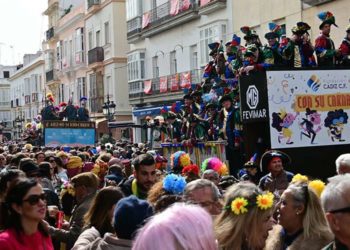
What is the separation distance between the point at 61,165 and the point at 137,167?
5.24 metres

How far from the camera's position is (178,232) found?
8.86ft

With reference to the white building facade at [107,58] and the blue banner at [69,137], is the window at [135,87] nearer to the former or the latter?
the white building facade at [107,58]

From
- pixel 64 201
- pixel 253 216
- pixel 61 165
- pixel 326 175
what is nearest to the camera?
pixel 253 216

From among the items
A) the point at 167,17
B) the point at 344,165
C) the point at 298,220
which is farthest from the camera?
the point at 167,17

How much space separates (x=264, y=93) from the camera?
33.5 feet

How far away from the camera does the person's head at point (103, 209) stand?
524 cm

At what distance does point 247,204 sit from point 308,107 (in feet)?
20.2

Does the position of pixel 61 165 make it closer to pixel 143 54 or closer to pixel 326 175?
pixel 326 175

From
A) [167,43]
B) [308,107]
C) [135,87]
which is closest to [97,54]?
[135,87]

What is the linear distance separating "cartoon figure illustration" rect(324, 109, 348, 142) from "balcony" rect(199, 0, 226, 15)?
54.3 feet

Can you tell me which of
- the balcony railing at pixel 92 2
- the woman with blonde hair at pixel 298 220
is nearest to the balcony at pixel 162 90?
the balcony railing at pixel 92 2

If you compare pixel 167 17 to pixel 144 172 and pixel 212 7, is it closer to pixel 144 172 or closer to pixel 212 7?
pixel 212 7

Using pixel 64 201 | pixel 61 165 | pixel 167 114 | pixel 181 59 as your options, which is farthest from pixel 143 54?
pixel 64 201

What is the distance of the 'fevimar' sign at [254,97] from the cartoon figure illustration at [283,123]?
15 centimetres
